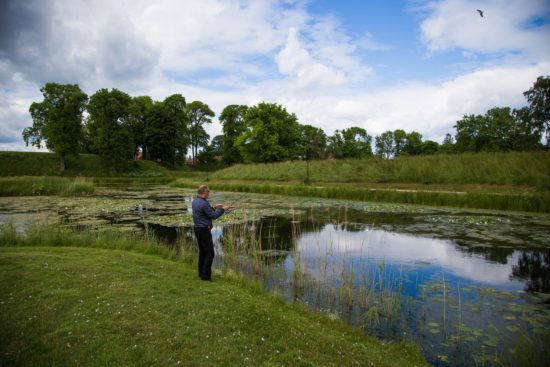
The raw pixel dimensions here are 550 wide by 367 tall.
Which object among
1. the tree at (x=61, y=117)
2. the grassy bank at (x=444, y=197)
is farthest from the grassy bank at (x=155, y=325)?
the tree at (x=61, y=117)

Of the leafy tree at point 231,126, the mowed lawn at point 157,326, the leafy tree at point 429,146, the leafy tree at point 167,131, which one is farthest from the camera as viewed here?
the leafy tree at point 429,146

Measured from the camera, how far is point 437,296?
8273mm

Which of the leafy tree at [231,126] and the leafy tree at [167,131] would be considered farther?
the leafy tree at [231,126]

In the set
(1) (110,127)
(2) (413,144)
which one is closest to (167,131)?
(1) (110,127)

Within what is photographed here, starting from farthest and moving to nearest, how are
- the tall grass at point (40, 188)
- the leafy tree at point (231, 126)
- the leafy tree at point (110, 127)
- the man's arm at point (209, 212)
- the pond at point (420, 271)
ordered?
the leafy tree at point (231, 126) → the leafy tree at point (110, 127) → the tall grass at point (40, 188) → the man's arm at point (209, 212) → the pond at point (420, 271)

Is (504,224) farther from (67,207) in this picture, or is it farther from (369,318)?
(67,207)

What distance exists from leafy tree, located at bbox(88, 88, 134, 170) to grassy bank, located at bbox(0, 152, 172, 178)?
190 centimetres

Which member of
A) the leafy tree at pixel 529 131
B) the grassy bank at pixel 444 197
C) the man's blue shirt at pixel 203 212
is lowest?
the grassy bank at pixel 444 197

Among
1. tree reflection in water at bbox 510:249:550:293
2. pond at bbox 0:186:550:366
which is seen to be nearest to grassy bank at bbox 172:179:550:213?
pond at bbox 0:186:550:366

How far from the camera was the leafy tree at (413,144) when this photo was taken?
104m

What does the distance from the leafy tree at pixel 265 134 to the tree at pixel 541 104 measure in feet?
130

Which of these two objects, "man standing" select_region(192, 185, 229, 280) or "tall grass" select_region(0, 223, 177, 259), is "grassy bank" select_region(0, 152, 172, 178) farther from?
"man standing" select_region(192, 185, 229, 280)

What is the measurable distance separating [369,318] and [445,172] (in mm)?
28059

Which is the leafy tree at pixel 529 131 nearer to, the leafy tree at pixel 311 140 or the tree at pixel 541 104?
the tree at pixel 541 104
